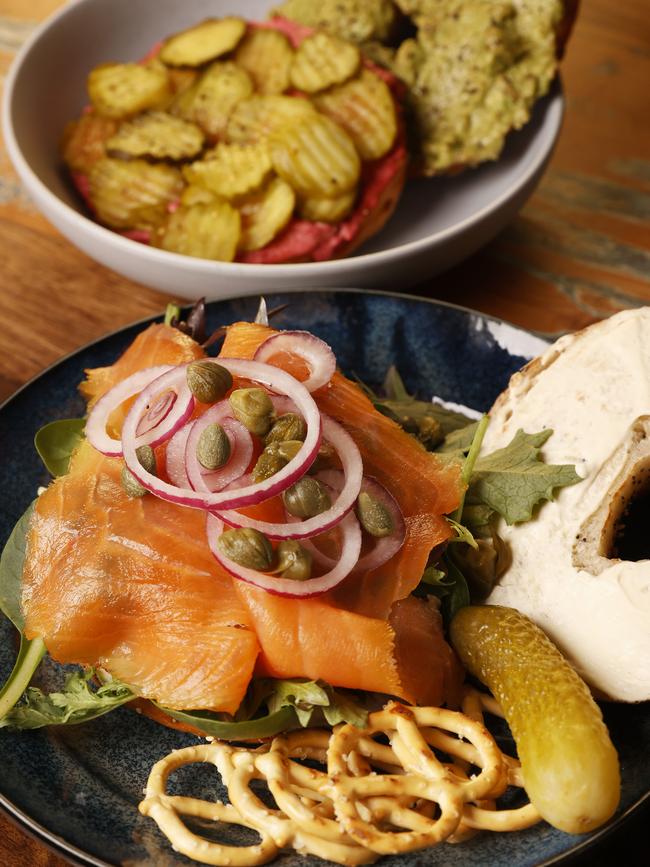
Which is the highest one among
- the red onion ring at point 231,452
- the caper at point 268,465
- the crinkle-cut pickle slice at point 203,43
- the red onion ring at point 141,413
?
the crinkle-cut pickle slice at point 203,43

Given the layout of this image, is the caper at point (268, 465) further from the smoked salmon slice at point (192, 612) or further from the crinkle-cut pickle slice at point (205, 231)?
the crinkle-cut pickle slice at point (205, 231)

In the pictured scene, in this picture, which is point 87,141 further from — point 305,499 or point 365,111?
point 305,499

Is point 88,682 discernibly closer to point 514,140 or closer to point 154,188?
point 154,188

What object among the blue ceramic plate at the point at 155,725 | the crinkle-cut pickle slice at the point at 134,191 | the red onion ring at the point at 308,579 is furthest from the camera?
the crinkle-cut pickle slice at the point at 134,191

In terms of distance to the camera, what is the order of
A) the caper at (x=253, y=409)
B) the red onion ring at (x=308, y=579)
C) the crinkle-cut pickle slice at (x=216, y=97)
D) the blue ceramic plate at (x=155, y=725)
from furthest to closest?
the crinkle-cut pickle slice at (x=216, y=97), the caper at (x=253, y=409), the red onion ring at (x=308, y=579), the blue ceramic plate at (x=155, y=725)

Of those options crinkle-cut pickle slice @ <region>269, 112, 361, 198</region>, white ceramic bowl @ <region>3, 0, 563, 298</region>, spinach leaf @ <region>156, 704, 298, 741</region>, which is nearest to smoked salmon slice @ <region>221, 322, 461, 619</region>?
spinach leaf @ <region>156, 704, 298, 741</region>

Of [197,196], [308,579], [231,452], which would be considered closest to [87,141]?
[197,196]

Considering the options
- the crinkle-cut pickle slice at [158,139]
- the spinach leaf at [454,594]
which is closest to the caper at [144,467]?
the spinach leaf at [454,594]
